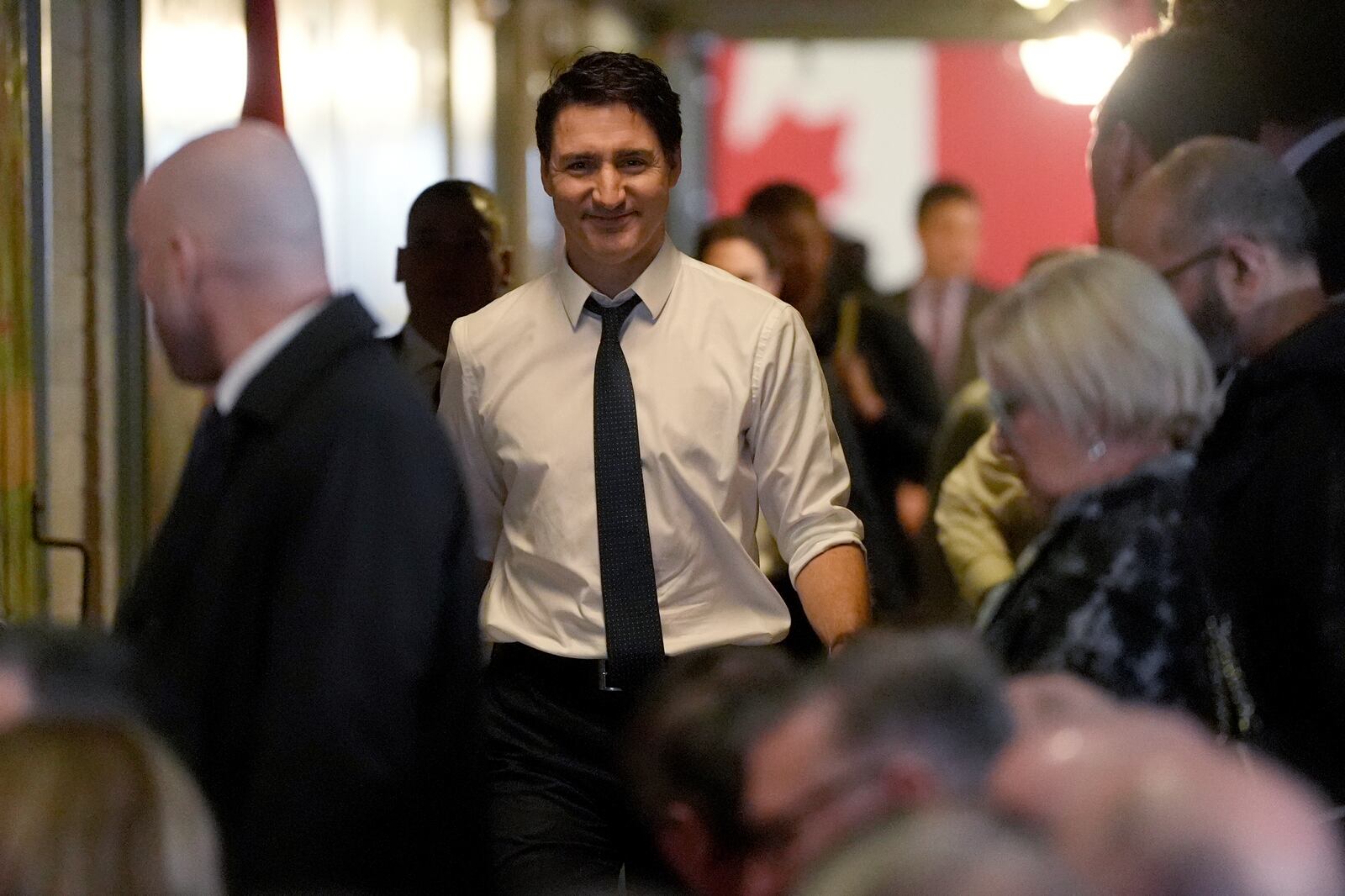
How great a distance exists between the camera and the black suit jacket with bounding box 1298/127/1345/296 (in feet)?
7.73

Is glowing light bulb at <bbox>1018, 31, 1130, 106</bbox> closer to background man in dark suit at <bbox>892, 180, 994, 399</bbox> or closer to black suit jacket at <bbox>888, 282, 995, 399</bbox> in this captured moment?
background man in dark suit at <bbox>892, 180, 994, 399</bbox>

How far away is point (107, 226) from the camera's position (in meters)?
3.48

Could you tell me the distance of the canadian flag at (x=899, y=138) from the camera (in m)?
11.0

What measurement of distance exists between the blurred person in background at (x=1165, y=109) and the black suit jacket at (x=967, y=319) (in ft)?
10.1

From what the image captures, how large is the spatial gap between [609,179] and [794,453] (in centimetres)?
50

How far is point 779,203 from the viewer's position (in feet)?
14.1

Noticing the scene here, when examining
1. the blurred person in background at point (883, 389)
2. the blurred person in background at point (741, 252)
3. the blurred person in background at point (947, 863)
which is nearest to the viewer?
the blurred person in background at point (947, 863)

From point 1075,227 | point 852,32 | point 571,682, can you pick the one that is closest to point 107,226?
point 571,682

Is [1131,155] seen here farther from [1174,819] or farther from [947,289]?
[947,289]

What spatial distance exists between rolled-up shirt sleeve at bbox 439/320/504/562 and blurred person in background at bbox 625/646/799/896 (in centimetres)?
104

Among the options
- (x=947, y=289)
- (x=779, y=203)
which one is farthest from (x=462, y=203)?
(x=947, y=289)

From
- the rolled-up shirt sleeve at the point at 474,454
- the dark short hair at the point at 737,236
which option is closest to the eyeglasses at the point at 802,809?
the rolled-up shirt sleeve at the point at 474,454

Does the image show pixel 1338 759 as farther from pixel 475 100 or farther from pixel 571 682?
pixel 475 100

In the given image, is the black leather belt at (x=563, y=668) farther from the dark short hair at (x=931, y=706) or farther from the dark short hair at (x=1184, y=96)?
the dark short hair at (x=1184, y=96)
